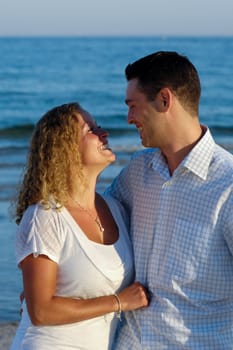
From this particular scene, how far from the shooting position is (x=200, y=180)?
3154 millimetres

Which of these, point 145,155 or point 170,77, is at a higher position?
point 170,77

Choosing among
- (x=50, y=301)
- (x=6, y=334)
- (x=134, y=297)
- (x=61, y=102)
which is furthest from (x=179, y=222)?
(x=61, y=102)

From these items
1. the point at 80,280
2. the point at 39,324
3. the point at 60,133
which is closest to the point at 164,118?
the point at 60,133

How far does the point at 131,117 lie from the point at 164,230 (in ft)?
1.44

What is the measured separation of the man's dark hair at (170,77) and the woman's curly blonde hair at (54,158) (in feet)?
1.01

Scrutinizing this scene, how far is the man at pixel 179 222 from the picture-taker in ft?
10.2

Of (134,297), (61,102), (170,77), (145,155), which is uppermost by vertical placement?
(170,77)

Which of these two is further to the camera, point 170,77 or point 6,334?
point 6,334

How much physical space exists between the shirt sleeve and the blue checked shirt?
0.34m

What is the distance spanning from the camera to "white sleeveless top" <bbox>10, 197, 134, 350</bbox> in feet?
10.5

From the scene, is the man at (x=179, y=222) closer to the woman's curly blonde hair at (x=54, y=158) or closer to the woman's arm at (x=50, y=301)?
the woman's arm at (x=50, y=301)

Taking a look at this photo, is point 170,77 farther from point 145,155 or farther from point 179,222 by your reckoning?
point 179,222

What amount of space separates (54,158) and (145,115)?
374mm

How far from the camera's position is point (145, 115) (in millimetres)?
3281
